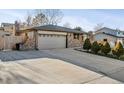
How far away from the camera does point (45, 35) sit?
15602mm

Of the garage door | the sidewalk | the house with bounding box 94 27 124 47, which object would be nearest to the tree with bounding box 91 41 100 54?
the house with bounding box 94 27 124 47

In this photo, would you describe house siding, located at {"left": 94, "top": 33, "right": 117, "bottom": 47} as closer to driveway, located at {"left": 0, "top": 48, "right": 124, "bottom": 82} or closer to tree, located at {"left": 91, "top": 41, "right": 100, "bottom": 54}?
tree, located at {"left": 91, "top": 41, "right": 100, "bottom": 54}

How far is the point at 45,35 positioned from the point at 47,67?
23.8 ft

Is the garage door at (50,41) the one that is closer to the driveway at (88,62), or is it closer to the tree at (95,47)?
the driveway at (88,62)

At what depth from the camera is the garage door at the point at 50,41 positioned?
1514 centimetres

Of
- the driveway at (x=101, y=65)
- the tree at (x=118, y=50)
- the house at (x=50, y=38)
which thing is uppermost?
the house at (x=50, y=38)

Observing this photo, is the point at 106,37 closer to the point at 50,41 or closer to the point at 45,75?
the point at 50,41

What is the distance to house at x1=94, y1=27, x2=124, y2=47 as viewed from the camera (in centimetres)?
1184

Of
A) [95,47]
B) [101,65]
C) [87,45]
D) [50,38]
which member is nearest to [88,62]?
[101,65]

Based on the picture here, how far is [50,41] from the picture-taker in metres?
15.5

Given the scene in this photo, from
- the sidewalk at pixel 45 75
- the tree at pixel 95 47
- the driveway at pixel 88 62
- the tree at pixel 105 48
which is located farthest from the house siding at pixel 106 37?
the sidewalk at pixel 45 75

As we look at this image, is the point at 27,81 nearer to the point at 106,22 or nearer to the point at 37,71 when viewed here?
the point at 37,71

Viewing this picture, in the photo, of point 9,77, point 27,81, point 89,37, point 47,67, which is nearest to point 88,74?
point 47,67
